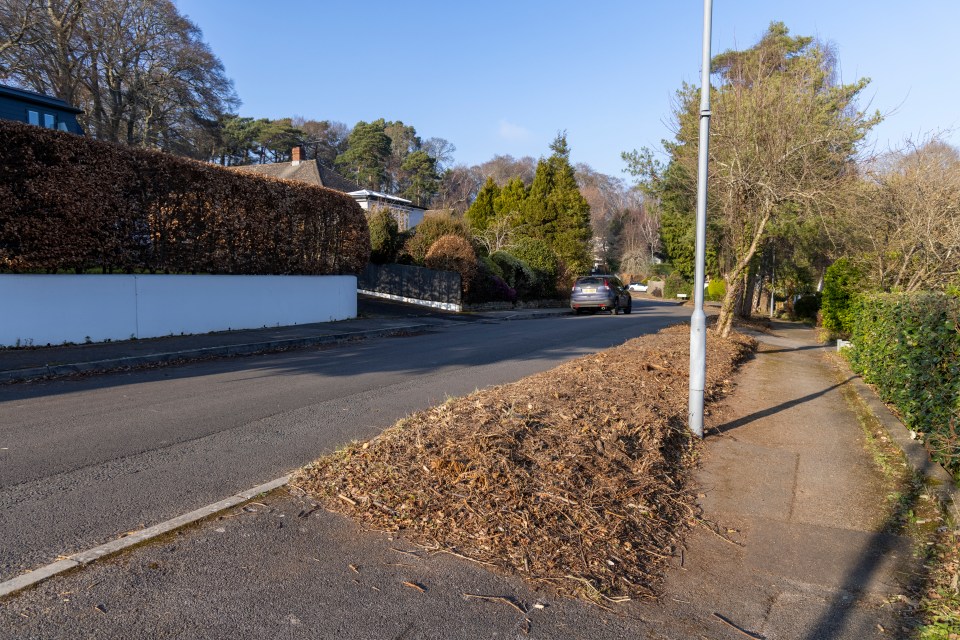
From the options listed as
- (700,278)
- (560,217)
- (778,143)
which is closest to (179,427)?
(700,278)

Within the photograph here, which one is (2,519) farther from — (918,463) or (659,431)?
(918,463)

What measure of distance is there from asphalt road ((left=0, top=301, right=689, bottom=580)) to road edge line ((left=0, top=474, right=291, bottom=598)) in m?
0.11

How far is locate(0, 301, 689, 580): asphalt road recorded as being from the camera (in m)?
4.35

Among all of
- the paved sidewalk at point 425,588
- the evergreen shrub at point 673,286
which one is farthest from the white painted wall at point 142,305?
the evergreen shrub at point 673,286

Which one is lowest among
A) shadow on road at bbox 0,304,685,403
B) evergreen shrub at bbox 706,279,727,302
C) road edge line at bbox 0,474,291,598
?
shadow on road at bbox 0,304,685,403

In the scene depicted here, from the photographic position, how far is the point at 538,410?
5.88m

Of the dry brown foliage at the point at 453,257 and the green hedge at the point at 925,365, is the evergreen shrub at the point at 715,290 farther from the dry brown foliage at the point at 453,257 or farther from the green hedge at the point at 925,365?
the green hedge at the point at 925,365

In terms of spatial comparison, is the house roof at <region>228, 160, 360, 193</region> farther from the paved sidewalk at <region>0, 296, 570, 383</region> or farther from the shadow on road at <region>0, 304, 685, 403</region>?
the shadow on road at <region>0, 304, 685, 403</region>

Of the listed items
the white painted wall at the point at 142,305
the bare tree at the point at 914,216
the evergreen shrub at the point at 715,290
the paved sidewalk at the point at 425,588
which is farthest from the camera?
the evergreen shrub at the point at 715,290

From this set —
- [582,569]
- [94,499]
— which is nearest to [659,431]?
[582,569]

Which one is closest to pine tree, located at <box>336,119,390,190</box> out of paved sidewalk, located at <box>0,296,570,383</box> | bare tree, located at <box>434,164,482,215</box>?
bare tree, located at <box>434,164,482,215</box>

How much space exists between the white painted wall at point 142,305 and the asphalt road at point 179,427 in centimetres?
301

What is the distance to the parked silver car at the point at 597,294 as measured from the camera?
92.5 ft

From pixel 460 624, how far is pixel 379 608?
41 centimetres
